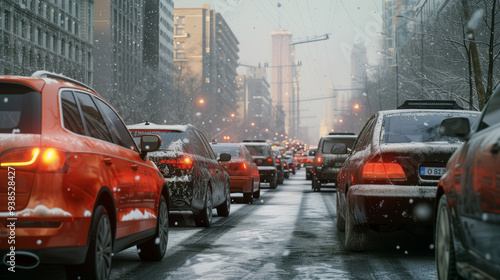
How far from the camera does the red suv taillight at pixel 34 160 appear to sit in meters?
5.19

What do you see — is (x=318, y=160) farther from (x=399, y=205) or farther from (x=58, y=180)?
(x=58, y=180)

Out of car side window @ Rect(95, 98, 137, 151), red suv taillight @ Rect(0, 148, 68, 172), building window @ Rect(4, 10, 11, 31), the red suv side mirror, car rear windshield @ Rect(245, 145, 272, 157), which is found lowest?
car rear windshield @ Rect(245, 145, 272, 157)

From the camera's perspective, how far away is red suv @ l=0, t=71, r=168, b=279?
203 inches

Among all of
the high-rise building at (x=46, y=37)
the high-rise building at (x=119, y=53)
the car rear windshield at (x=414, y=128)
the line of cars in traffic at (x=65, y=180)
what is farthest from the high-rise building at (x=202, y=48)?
the line of cars in traffic at (x=65, y=180)

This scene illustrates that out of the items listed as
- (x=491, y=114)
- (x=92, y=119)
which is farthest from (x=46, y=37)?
(x=491, y=114)

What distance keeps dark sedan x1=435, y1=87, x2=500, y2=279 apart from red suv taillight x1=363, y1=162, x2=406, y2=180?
2.17 m

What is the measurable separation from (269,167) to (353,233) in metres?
19.3

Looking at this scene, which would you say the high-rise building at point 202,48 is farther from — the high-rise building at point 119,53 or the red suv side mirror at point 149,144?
the red suv side mirror at point 149,144

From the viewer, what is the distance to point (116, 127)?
738 cm

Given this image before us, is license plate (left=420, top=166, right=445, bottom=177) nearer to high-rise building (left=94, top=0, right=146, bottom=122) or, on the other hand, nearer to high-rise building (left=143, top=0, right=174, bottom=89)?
high-rise building (left=94, top=0, right=146, bottom=122)

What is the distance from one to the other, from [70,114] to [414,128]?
457 centimetres

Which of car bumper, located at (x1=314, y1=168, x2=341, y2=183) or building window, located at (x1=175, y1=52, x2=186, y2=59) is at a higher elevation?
building window, located at (x1=175, y1=52, x2=186, y2=59)

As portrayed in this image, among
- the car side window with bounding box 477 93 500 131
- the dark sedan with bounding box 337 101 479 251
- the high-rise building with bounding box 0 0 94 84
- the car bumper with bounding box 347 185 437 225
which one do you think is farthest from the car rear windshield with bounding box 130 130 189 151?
the high-rise building with bounding box 0 0 94 84

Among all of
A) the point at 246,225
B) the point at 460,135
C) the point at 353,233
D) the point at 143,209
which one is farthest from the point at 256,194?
the point at 460,135
